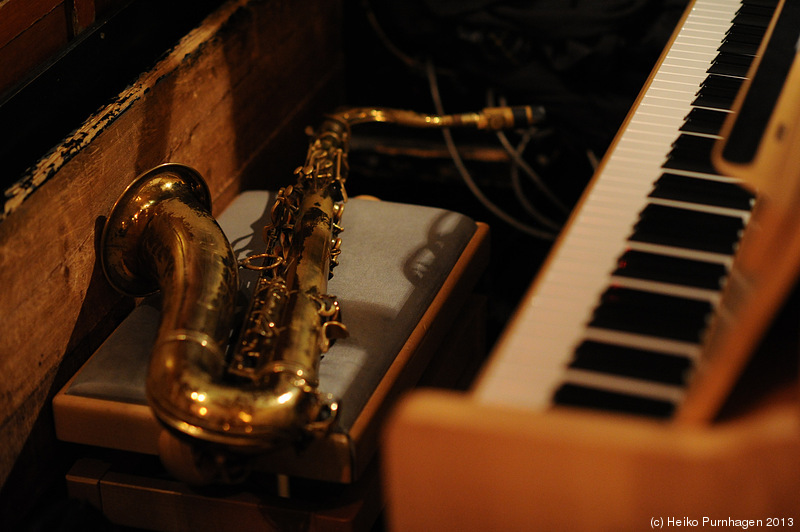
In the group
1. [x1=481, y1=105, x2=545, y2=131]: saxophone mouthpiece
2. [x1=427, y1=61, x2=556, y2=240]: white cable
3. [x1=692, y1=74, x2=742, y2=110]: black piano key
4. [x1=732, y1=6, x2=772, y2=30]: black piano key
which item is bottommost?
[x1=427, y1=61, x2=556, y2=240]: white cable

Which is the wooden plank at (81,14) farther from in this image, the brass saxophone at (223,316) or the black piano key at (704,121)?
the black piano key at (704,121)

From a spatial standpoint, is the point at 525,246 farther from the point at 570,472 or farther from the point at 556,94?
the point at 570,472

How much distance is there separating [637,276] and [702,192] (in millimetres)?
262

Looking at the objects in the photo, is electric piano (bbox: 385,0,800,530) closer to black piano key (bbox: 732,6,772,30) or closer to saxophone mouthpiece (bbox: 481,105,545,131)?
black piano key (bbox: 732,6,772,30)

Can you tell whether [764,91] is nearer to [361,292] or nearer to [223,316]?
[361,292]

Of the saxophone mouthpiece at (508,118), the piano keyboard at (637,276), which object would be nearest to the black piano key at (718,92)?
the piano keyboard at (637,276)

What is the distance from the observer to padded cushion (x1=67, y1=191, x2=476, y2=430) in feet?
4.59

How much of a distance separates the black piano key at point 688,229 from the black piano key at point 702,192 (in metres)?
0.04

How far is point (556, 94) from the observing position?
2459 millimetres

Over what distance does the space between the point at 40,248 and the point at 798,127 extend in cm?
117

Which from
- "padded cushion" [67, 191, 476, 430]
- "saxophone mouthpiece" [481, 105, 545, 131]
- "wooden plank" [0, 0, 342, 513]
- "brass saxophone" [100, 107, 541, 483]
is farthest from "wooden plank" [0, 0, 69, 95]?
"saxophone mouthpiece" [481, 105, 545, 131]

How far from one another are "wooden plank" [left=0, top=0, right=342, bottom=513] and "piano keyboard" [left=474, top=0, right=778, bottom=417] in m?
0.83

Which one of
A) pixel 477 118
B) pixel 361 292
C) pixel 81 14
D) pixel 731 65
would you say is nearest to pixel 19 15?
pixel 81 14

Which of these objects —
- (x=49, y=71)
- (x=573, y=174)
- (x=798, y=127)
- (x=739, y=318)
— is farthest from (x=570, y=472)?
(x=573, y=174)
